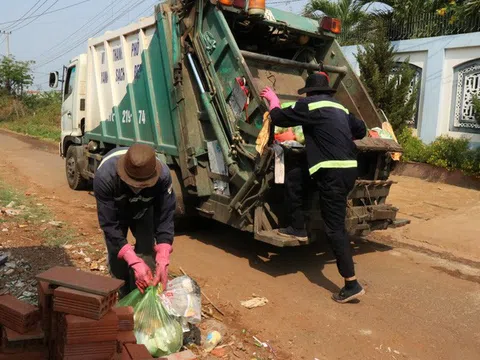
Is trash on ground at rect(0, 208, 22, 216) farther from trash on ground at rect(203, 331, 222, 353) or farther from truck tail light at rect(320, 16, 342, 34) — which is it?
truck tail light at rect(320, 16, 342, 34)

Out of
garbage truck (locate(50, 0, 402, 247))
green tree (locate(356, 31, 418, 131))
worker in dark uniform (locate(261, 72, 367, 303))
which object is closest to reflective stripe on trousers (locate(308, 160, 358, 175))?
worker in dark uniform (locate(261, 72, 367, 303))

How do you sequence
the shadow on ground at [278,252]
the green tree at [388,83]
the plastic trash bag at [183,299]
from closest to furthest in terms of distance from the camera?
the plastic trash bag at [183,299], the shadow on ground at [278,252], the green tree at [388,83]

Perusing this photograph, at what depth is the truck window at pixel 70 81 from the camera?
8.33 metres

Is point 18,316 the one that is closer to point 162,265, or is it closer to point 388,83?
point 162,265

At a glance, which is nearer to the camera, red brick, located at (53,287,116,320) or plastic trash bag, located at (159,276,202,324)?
red brick, located at (53,287,116,320)

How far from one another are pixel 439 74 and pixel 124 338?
29.8 ft

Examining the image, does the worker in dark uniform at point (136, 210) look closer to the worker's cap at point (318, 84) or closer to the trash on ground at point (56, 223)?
the worker's cap at point (318, 84)

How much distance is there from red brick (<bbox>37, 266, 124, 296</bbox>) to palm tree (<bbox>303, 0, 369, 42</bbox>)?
1170cm

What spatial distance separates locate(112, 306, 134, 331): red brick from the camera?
247cm

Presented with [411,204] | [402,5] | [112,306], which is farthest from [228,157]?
[402,5]

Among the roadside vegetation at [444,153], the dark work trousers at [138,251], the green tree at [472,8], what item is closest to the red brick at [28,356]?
the dark work trousers at [138,251]

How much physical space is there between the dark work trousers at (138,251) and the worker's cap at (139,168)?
467mm

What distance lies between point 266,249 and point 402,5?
8.50m

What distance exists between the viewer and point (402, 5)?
444 inches
